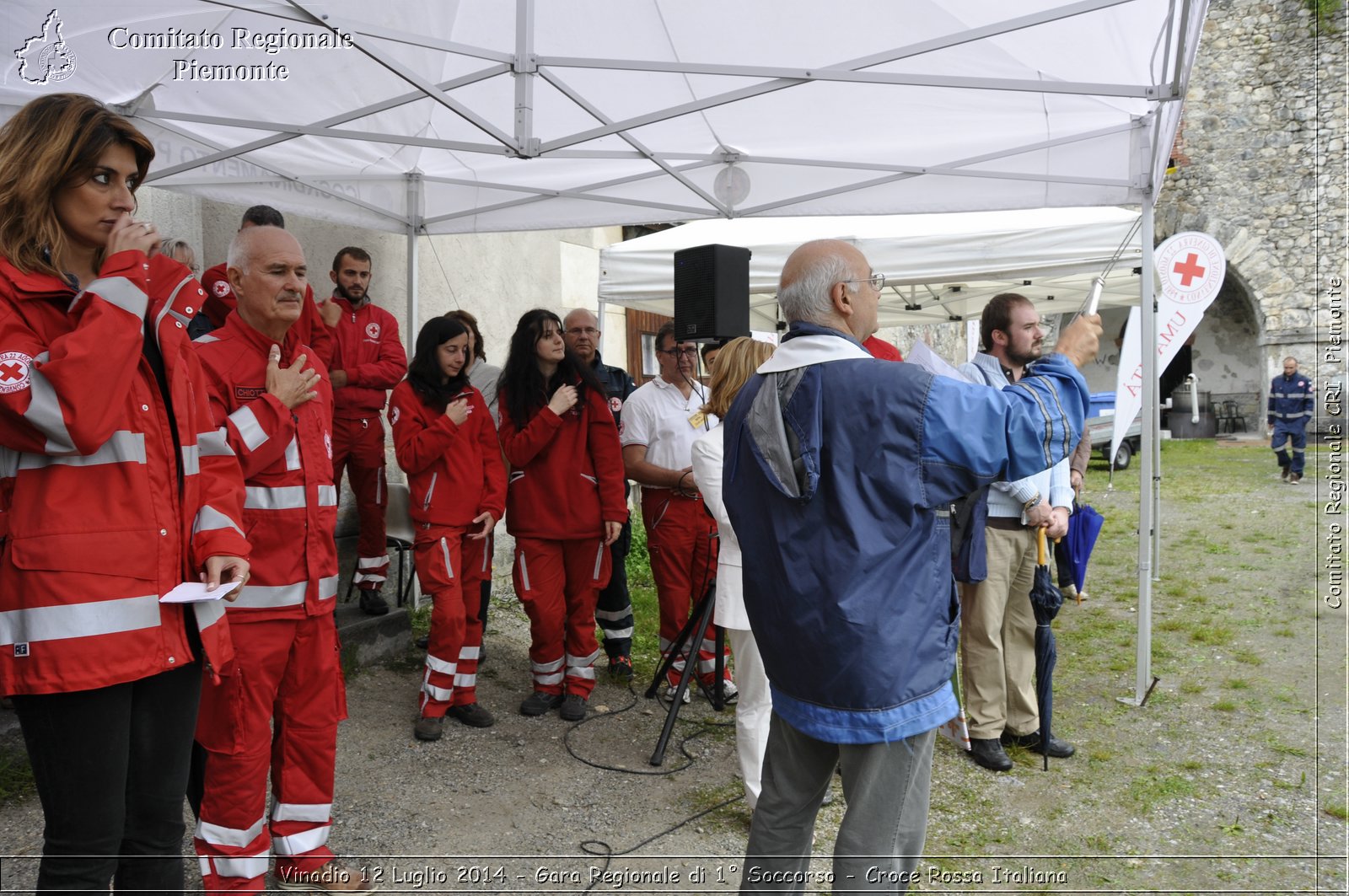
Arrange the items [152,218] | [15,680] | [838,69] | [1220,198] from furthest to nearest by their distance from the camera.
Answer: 1. [1220,198]
2. [152,218]
3. [838,69]
4. [15,680]

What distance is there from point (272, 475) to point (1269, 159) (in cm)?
2539

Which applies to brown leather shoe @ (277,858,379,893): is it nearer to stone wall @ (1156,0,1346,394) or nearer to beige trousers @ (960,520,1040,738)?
beige trousers @ (960,520,1040,738)

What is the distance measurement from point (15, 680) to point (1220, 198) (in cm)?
2605

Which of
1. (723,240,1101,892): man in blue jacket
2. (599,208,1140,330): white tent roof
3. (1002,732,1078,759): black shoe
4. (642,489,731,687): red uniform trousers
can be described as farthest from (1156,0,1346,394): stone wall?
(723,240,1101,892): man in blue jacket

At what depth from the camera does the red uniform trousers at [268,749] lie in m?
2.58

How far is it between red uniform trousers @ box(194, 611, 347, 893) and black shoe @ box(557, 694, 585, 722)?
5.70 ft

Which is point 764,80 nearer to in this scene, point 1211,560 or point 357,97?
point 357,97

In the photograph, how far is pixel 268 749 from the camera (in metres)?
2.66

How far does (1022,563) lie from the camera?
4.25 meters

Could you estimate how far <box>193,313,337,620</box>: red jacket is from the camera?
262 cm

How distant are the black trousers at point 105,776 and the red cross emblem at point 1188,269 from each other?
786cm

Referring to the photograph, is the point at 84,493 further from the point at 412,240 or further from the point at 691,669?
the point at 412,240

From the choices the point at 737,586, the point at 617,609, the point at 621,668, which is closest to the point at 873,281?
the point at 737,586

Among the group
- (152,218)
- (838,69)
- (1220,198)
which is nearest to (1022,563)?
(838,69)
